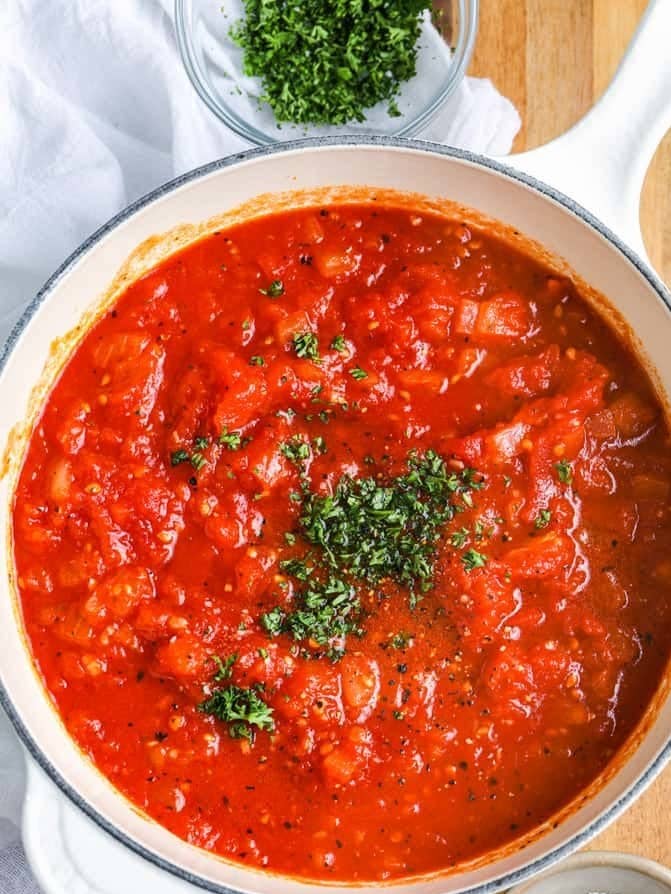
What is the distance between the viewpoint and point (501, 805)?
3707 mm

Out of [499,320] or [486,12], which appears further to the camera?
[486,12]

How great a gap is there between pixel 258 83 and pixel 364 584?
7.16ft

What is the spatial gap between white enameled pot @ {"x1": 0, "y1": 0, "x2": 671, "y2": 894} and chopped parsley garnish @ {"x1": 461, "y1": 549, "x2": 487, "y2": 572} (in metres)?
0.82

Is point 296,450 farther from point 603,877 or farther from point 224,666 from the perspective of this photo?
point 603,877

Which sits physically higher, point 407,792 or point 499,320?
point 499,320

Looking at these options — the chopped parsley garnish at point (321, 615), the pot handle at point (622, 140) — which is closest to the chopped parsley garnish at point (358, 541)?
the chopped parsley garnish at point (321, 615)

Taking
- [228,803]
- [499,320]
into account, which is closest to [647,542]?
[499,320]

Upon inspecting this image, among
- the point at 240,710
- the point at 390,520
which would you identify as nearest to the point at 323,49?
the point at 390,520

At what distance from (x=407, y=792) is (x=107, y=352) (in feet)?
6.26

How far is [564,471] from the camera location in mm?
3695

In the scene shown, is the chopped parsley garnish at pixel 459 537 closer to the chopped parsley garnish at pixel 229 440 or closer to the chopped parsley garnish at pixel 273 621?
the chopped parsley garnish at pixel 273 621

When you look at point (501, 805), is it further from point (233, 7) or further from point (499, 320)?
point (233, 7)

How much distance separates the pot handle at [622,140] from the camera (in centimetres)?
357

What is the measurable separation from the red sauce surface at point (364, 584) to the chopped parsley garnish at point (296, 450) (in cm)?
3
